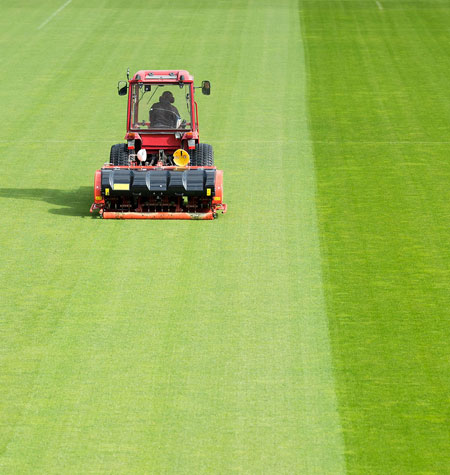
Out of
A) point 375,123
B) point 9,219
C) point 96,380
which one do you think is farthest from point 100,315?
point 375,123

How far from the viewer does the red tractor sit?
18.4 metres

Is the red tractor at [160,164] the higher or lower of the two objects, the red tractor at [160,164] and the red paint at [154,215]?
the higher

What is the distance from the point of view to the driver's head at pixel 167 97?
808 inches

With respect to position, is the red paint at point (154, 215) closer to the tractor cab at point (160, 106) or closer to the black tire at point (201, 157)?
the black tire at point (201, 157)

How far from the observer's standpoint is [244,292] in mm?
15438

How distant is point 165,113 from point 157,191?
2560 millimetres

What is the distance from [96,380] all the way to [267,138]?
580 inches

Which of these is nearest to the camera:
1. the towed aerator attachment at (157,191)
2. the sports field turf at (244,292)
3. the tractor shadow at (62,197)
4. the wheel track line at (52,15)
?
the sports field turf at (244,292)

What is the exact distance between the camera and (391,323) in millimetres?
14297

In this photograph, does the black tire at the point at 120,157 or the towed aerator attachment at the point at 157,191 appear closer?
the towed aerator attachment at the point at 157,191

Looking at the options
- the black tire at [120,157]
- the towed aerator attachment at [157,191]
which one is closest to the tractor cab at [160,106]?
the black tire at [120,157]

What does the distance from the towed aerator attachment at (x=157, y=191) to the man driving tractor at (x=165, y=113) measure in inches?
63.2

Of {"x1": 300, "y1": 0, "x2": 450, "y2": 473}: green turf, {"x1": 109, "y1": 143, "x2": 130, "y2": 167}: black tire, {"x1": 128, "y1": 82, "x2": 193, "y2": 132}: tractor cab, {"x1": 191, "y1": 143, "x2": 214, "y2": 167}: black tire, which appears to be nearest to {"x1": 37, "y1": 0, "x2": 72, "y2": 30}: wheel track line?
{"x1": 300, "y1": 0, "x2": 450, "y2": 473}: green turf

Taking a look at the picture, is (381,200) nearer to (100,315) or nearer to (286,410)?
(100,315)
